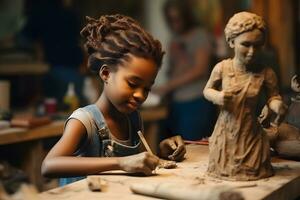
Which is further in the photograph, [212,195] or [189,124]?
[189,124]

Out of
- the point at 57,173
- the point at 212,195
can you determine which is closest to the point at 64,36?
the point at 57,173

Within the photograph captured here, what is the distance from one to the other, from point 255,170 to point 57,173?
0.42m

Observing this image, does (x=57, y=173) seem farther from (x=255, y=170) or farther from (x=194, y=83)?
(x=194, y=83)

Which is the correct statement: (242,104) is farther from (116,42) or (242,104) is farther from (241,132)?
(116,42)

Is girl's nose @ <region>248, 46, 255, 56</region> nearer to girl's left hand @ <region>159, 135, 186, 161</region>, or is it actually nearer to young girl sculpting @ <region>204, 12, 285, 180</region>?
young girl sculpting @ <region>204, 12, 285, 180</region>

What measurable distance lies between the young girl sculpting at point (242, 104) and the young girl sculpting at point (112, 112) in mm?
154

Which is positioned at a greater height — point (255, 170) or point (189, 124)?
point (255, 170)

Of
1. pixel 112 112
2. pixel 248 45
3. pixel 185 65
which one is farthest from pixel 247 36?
pixel 185 65

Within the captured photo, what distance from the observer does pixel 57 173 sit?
42.4 inches

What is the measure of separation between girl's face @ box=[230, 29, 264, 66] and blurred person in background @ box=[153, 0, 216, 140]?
4.10ft

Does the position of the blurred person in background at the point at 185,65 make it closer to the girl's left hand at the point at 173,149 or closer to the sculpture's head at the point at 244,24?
the girl's left hand at the point at 173,149

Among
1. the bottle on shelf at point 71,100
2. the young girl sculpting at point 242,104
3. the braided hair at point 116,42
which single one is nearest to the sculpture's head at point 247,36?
the young girl sculpting at point 242,104

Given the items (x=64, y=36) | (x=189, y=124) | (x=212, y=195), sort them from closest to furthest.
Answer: (x=212, y=195) < (x=189, y=124) < (x=64, y=36)

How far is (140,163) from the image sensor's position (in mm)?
1069
